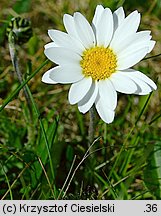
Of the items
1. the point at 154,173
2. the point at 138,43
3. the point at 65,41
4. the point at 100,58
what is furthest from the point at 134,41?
the point at 154,173

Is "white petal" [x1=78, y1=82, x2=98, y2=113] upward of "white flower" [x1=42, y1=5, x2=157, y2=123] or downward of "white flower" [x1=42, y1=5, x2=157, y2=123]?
downward

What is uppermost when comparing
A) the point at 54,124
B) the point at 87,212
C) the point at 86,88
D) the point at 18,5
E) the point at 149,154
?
the point at 18,5

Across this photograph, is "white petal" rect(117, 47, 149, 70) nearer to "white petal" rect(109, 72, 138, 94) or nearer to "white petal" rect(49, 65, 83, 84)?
"white petal" rect(109, 72, 138, 94)

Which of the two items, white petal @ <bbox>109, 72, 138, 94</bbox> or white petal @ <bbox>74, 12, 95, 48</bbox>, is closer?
white petal @ <bbox>109, 72, 138, 94</bbox>

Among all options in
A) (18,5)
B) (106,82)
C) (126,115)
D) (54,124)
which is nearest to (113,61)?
(106,82)

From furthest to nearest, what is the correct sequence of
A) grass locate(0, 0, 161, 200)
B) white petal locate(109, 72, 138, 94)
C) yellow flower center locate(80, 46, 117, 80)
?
grass locate(0, 0, 161, 200) < yellow flower center locate(80, 46, 117, 80) < white petal locate(109, 72, 138, 94)

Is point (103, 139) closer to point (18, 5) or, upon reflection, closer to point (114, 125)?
point (114, 125)

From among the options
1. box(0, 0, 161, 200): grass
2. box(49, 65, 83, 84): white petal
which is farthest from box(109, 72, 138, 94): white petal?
box(0, 0, 161, 200): grass
